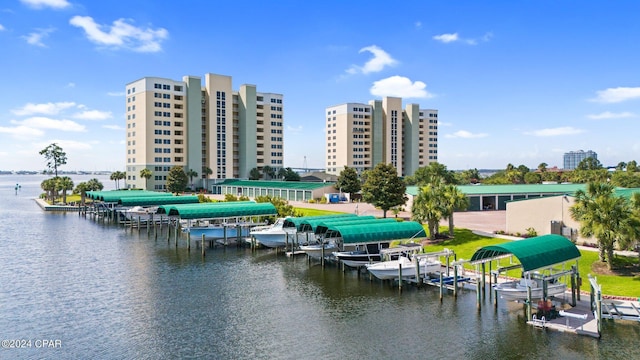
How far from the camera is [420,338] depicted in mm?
32625

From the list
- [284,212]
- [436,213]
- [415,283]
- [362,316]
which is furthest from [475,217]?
[362,316]

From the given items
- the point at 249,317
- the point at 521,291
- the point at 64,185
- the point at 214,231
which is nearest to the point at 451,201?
the point at 521,291

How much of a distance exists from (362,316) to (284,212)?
47338mm

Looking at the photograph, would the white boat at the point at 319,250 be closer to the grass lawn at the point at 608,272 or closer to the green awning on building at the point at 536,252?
the grass lawn at the point at 608,272

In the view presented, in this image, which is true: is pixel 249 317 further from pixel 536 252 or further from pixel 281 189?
pixel 281 189

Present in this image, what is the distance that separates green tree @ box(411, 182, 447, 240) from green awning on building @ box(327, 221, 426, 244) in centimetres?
537

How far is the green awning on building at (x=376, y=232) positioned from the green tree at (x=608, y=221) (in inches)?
660

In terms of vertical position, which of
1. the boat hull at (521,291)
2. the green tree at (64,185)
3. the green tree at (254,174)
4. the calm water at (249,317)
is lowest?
the calm water at (249,317)

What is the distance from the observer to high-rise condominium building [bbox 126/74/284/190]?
540 ft

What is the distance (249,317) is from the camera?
37.4 metres

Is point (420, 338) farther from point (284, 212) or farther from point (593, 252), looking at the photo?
point (284, 212)

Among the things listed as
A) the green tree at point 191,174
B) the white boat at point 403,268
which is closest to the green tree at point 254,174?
the green tree at point 191,174

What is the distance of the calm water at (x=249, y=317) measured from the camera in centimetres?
3061

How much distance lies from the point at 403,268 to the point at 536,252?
12.6m
